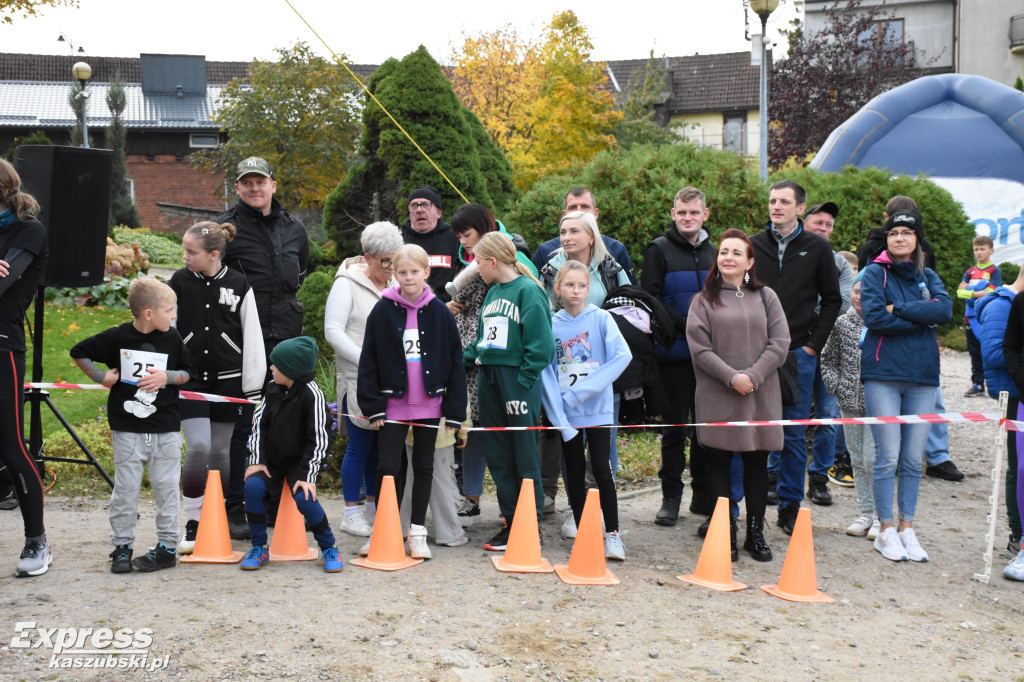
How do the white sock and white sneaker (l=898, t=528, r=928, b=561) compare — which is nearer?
the white sock

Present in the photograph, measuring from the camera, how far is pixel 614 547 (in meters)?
5.40

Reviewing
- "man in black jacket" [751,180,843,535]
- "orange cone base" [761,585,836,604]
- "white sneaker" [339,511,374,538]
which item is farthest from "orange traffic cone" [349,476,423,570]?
"man in black jacket" [751,180,843,535]

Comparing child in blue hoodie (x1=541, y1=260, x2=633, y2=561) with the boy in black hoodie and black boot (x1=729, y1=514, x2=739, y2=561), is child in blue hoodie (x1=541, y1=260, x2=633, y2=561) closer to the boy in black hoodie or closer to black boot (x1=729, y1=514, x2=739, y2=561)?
black boot (x1=729, y1=514, x2=739, y2=561)

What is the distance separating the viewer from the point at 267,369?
5.83 m

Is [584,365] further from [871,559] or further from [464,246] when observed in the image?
[871,559]

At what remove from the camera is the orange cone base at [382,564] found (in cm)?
507

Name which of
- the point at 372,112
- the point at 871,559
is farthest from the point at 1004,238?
the point at 871,559

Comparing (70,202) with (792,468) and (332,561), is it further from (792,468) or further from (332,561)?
(792,468)

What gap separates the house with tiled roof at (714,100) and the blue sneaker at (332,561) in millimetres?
45206

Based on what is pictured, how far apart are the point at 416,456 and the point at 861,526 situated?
118 inches

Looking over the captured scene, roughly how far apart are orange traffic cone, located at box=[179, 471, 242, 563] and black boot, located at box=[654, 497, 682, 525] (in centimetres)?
272

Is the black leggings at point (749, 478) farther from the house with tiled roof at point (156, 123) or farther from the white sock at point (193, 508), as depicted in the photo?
the house with tiled roof at point (156, 123)

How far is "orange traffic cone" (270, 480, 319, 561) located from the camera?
529 centimetres

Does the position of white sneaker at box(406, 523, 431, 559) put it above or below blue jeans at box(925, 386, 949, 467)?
below
